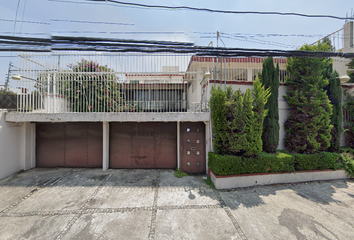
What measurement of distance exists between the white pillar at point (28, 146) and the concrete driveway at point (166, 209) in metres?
0.94

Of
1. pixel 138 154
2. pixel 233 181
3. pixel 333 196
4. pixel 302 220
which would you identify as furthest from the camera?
pixel 138 154

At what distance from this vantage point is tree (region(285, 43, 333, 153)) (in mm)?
5102

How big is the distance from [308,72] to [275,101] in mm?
1747

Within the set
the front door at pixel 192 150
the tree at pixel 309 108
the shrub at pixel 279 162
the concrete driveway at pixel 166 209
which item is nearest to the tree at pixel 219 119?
the front door at pixel 192 150

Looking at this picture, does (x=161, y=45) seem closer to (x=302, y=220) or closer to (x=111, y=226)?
(x=111, y=226)

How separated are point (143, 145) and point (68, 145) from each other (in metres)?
3.34

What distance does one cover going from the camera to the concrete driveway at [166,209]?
2781mm

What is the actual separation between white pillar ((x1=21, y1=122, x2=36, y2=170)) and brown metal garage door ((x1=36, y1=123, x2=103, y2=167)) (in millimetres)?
125

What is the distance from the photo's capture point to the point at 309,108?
5184 millimetres

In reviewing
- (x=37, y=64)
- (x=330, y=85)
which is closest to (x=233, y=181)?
(x=330, y=85)

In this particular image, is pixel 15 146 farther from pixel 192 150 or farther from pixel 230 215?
pixel 230 215

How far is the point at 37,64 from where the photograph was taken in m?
5.19

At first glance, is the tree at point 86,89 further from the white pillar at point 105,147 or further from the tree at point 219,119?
the tree at point 219,119

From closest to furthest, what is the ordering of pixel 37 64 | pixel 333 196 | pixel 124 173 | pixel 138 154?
pixel 333 196, pixel 37 64, pixel 124 173, pixel 138 154
